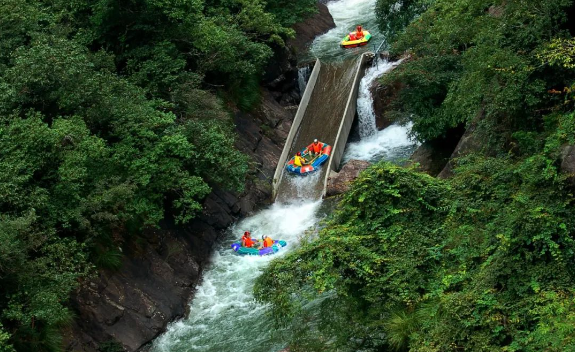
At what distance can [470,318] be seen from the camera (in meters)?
10.6

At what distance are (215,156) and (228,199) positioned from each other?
327 centimetres

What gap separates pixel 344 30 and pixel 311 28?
1785 mm

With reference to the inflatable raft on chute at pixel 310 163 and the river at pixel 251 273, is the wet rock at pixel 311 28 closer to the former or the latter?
the river at pixel 251 273

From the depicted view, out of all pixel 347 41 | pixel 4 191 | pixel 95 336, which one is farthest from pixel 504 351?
pixel 347 41

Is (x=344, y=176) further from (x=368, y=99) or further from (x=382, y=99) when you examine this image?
(x=368, y=99)

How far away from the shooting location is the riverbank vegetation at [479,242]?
34.8 ft

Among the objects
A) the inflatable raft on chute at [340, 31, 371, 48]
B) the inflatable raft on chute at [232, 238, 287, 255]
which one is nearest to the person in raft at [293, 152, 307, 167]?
the inflatable raft on chute at [232, 238, 287, 255]

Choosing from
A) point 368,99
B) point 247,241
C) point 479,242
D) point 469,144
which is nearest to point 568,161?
point 479,242

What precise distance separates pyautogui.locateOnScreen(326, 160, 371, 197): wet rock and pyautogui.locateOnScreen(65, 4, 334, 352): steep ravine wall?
2261 millimetres

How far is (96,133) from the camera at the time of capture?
18984mm

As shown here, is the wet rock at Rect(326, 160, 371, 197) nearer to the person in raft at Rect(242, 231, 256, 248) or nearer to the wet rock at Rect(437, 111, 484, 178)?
the person in raft at Rect(242, 231, 256, 248)

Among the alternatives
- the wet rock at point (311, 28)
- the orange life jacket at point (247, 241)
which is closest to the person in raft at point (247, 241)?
the orange life jacket at point (247, 241)

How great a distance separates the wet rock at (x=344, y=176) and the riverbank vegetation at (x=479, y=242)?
7.21m

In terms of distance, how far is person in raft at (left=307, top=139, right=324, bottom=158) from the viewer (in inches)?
990
